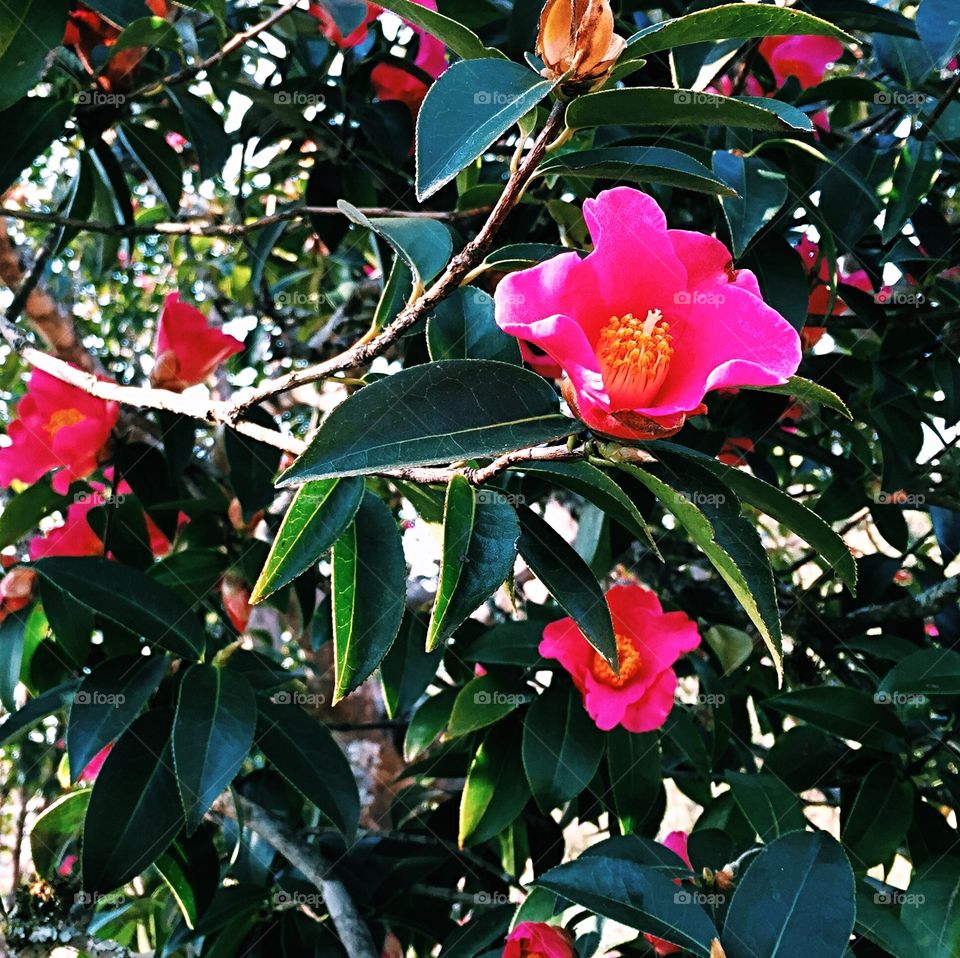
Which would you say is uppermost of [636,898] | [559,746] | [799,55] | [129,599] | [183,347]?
[799,55]

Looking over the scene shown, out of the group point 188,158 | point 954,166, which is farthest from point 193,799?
point 188,158

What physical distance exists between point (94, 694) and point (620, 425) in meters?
0.75

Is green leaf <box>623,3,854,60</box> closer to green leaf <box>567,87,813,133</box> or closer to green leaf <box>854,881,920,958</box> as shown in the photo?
green leaf <box>567,87,813,133</box>

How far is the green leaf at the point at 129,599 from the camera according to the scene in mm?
1032

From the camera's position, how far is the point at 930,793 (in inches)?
49.7

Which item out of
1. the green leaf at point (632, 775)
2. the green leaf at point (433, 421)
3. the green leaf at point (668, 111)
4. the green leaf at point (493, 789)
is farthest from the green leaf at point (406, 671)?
the green leaf at point (668, 111)

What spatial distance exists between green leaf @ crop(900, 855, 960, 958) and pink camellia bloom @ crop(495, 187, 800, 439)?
0.63 metres

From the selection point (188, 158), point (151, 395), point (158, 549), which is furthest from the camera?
point (188, 158)

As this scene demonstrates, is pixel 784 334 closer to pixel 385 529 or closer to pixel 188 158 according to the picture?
pixel 385 529

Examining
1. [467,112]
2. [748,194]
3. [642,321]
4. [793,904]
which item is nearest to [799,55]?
[748,194]

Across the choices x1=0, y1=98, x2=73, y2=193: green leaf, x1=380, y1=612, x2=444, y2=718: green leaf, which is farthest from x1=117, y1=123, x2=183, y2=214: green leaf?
x1=380, y1=612, x2=444, y2=718: green leaf

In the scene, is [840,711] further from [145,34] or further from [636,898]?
[145,34]

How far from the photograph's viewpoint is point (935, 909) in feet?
3.19

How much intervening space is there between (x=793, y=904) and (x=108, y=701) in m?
0.72
